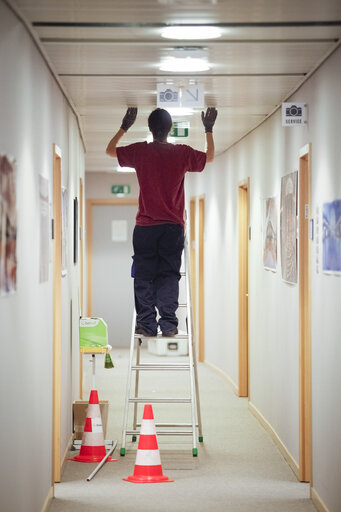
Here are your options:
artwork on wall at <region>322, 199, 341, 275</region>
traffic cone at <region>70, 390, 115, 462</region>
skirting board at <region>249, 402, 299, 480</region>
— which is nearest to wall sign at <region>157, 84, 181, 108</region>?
artwork on wall at <region>322, 199, 341, 275</region>

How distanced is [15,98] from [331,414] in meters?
2.44

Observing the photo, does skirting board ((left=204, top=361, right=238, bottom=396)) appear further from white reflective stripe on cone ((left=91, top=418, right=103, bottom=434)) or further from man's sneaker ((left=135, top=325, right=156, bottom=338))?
man's sneaker ((left=135, top=325, right=156, bottom=338))

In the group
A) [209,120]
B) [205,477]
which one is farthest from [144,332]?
[209,120]

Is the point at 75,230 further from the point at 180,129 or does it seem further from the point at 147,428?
the point at 147,428

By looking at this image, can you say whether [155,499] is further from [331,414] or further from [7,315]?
[7,315]

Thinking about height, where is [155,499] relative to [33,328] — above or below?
below

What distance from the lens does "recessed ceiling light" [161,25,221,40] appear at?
4137mm

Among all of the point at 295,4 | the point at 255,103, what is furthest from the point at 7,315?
the point at 255,103

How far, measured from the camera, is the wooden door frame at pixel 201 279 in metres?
11.8

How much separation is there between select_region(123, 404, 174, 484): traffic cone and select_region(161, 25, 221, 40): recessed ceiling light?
98.0 inches

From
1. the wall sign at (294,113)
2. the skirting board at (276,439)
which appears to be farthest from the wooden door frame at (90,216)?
the wall sign at (294,113)

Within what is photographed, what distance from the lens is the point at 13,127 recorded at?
3.59m

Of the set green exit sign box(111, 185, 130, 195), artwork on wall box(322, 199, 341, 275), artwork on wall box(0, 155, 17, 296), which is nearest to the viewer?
artwork on wall box(0, 155, 17, 296)

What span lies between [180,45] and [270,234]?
110 inches
